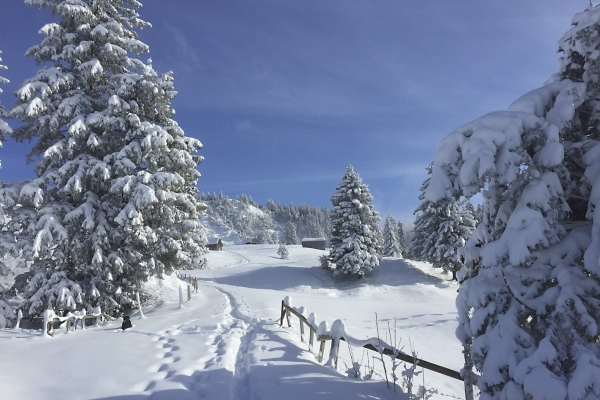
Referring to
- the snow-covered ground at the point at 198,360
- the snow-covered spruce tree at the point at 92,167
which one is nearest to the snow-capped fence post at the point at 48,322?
the snow-covered ground at the point at 198,360

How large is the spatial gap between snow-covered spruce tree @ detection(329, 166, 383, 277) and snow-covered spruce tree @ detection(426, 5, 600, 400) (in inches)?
999

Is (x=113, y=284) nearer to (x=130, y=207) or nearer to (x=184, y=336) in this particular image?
(x=130, y=207)

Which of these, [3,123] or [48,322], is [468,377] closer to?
[48,322]

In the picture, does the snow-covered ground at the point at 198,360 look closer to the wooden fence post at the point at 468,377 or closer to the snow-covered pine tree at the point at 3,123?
the wooden fence post at the point at 468,377

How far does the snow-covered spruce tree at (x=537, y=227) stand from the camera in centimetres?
357

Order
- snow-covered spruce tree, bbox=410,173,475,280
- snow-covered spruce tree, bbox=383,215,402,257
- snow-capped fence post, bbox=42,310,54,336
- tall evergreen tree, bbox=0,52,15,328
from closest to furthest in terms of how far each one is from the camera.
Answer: snow-capped fence post, bbox=42,310,54,336
tall evergreen tree, bbox=0,52,15,328
snow-covered spruce tree, bbox=410,173,475,280
snow-covered spruce tree, bbox=383,215,402,257

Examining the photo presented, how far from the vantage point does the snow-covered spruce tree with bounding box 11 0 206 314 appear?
12.5 meters

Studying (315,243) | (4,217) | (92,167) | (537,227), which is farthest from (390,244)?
(537,227)

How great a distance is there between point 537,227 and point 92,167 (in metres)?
14.5

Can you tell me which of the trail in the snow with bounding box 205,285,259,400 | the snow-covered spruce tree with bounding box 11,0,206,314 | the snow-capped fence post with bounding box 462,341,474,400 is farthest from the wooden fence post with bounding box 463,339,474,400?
the snow-covered spruce tree with bounding box 11,0,206,314

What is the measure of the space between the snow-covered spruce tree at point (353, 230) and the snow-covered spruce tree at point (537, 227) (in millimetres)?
25363

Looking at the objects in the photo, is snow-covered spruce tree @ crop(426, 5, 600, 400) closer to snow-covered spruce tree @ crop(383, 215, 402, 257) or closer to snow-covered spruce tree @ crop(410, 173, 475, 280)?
snow-covered spruce tree @ crop(410, 173, 475, 280)

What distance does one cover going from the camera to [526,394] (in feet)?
11.5

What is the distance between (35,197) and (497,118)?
47.0 ft
